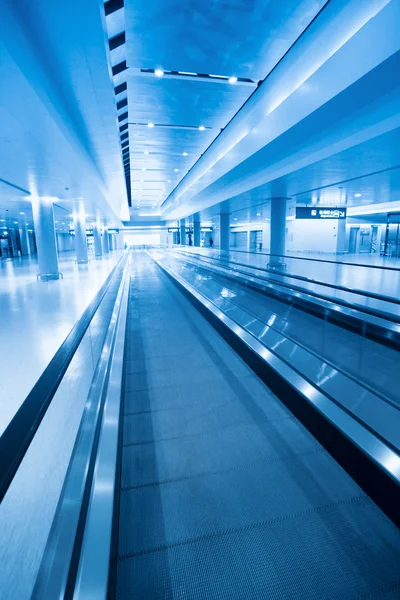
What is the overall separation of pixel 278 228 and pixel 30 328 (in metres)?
14.2

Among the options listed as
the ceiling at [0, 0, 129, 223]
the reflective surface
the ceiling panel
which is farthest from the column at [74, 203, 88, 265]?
the ceiling panel

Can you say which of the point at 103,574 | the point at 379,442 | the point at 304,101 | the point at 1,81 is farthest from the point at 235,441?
the point at 304,101

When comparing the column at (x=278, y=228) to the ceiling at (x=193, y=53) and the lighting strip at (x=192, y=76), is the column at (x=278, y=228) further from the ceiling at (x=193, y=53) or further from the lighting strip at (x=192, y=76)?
the lighting strip at (x=192, y=76)

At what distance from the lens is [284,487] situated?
239cm

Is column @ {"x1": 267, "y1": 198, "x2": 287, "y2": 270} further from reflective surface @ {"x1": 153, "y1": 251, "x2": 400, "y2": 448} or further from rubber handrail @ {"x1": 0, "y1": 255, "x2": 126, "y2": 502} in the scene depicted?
rubber handrail @ {"x1": 0, "y1": 255, "x2": 126, "y2": 502}

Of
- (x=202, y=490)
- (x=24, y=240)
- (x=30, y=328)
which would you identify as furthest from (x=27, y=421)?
(x=24, y=240)

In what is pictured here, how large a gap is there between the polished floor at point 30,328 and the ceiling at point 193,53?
530 centimetres

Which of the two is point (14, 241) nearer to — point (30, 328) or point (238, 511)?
point (30, 328)

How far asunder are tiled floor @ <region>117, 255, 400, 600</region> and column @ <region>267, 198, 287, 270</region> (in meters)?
13.8

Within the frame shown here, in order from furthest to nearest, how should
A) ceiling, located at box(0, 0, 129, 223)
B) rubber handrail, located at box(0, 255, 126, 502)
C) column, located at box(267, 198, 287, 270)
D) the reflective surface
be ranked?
column, located at box(267, 198, 287, 270), ceiling, located at box(0, 0, 129, 223), the reflective surface, rubber handrail, located at box(0, 255, 126, 502)

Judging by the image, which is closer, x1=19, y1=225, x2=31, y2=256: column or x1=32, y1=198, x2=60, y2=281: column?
x1=32, y1=198, x2=60, y2=281: column

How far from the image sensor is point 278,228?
1748 cm

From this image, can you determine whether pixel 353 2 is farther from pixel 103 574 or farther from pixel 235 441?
pixel 103 574

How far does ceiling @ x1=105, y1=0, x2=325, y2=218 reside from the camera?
4793 millimetres
